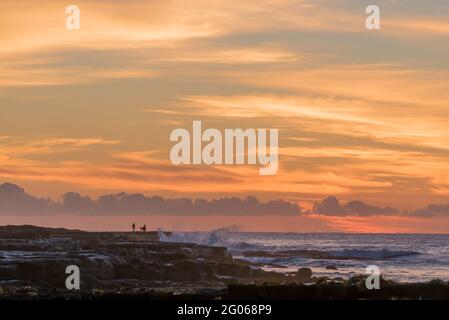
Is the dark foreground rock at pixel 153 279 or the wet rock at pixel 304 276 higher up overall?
the dark foreground rock at pixel 153 279

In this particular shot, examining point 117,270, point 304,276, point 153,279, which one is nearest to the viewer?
point 153,279

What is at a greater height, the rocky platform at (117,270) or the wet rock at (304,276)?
the rocky platform at (117,270)

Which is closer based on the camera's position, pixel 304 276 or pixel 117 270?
pixel 117 270

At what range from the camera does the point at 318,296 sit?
5006 centimetres

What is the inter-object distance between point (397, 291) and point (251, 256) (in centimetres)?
11289

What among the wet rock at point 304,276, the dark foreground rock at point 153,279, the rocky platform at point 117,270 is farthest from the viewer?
the wet rock at point 304,276

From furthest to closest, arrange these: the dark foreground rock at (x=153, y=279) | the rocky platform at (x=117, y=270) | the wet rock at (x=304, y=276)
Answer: the wet rock at (x=304, y=276) → the rocky platform at (x=117, y=270) → the dark foreground rock at (x=153, y=279)

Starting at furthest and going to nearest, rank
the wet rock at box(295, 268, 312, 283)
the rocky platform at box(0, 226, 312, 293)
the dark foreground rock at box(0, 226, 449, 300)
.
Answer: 1. the wet rock at box(295, 268, 312, 283)
2. the rocky platform at box(0, 226, 312, 293)
3. the dark foreground rock at box(0, 226, 449, 300)

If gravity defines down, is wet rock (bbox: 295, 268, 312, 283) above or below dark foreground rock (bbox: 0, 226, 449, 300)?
below

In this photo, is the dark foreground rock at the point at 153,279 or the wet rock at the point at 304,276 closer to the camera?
the dark foreground rock at the point at 153,279

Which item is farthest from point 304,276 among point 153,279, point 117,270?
point 117,270

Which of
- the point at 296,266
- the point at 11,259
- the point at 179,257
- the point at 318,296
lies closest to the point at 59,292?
the point at 318,296

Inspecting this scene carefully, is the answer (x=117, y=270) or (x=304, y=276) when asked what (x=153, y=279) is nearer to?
(x=117, y=270)
